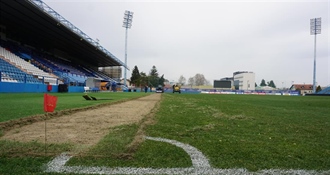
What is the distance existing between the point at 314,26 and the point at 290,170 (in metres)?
67.8

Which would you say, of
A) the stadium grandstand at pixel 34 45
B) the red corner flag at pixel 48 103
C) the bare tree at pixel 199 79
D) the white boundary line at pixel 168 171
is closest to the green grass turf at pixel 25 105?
the red corner flag at pixel 48 103

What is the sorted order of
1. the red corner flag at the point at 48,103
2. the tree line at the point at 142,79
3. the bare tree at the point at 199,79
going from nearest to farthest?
the red corner flag at the point at 48,103 → the tree line at the point at 142,79 → the bare tree at the point at 199,79

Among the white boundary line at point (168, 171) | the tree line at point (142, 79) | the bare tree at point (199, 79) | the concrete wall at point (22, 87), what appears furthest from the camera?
the bare tree at point (199, 79)

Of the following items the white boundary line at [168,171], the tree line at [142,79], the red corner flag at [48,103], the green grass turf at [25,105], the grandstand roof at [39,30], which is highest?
the grandstand roof at [39,30]

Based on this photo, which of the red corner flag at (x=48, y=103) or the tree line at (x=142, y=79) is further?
the tree line at (x=142, y=79)

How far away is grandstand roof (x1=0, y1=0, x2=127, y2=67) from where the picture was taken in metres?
24.5

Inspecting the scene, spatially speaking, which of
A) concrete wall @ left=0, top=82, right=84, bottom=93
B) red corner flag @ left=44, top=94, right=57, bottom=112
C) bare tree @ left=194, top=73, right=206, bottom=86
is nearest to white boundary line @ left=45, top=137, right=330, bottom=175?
red corner flag @ left=44, top=94, right=57, bottom=112

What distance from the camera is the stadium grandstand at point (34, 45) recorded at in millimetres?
22328

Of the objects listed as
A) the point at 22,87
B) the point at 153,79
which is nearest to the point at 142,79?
the point at 153,79

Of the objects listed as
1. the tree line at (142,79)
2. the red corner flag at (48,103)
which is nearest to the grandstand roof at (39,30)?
the red corner flag at (48,103)

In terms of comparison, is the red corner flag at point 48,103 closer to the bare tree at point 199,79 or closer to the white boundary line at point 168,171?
the white boundary line at point 168,171

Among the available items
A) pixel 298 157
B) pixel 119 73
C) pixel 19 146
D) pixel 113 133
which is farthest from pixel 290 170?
pixel 119 73

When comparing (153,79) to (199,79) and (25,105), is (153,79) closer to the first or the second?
(199,79)

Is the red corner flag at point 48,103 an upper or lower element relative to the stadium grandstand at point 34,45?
lower
